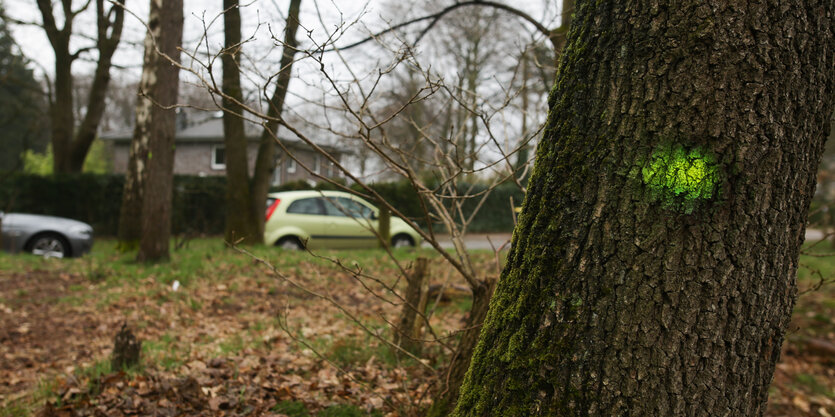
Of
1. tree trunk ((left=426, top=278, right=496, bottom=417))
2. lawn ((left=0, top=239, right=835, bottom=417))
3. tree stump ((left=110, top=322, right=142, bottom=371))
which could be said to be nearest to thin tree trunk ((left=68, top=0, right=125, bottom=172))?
lawn ((left=0, top=239, right=835, bottom=417))

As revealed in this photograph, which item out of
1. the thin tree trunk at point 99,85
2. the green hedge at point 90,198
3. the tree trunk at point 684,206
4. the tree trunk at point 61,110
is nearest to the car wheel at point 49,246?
the green hedge at point 90,198

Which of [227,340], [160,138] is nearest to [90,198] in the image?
[160,138]

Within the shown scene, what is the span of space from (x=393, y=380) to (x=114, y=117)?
1917 inches

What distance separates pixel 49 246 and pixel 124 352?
737 cm

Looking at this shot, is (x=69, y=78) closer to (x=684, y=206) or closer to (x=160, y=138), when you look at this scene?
(x=160, y=138)

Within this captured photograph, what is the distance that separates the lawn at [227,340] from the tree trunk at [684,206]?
3.52 feet

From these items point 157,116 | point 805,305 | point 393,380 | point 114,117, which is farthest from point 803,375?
point 114,117

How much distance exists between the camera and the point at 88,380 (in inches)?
136

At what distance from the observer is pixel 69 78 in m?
14.8

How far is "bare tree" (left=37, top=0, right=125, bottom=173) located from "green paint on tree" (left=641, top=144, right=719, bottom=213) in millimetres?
15118

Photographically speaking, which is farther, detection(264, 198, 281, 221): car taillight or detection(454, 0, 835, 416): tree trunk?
detection(264, 198, 281, 221): car taillight

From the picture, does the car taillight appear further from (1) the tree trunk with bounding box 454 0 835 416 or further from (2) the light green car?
(1) the tree trunk with bounding box 454 0 835 416

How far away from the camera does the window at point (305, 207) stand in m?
11.2

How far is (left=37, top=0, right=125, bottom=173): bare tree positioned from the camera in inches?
547
